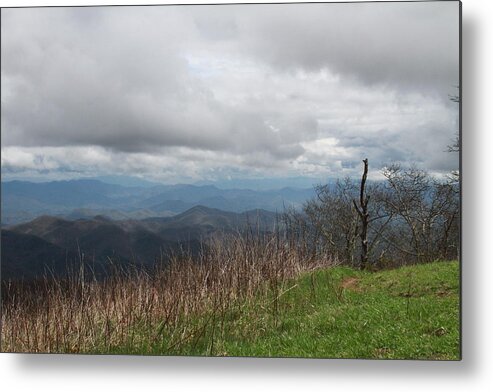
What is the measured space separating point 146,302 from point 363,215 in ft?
5.42

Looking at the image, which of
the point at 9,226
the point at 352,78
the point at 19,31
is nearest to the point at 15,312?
the point at 9,226

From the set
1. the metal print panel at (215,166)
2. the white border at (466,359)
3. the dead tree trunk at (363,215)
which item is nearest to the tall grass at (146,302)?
the metal print panel at (215,166)

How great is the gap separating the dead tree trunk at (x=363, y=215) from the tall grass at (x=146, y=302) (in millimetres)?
373

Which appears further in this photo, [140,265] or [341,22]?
[140,265]

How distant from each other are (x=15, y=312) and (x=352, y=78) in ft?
9.10

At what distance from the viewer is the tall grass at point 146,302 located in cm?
508

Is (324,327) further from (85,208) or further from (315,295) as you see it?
(85,208)

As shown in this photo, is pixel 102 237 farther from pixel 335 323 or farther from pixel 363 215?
pixel 363 215

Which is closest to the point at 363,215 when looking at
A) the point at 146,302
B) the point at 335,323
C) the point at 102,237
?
the point at 335,323

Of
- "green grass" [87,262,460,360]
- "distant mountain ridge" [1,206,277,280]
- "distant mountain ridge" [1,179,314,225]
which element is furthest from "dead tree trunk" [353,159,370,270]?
"distant mountain ridge" [1,206,277,280]

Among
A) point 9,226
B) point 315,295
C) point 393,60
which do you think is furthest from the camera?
point 315,295

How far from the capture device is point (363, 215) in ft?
17.3

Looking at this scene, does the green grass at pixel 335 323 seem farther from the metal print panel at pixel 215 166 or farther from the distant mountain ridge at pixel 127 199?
the distant mountain ridge at pixel 127 199

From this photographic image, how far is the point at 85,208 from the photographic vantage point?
5047mm
